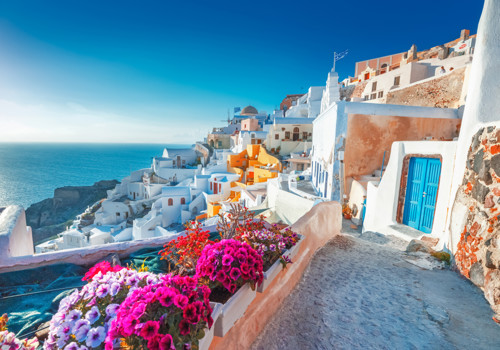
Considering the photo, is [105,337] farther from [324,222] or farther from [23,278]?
[324,222]

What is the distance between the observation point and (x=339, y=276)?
402cm

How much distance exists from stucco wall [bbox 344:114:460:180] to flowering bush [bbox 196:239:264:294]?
9.56 m

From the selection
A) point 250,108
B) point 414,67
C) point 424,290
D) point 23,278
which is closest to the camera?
point 23,278

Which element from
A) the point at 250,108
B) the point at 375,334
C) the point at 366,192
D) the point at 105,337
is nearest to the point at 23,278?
the point at 105,337

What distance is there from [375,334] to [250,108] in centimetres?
6050

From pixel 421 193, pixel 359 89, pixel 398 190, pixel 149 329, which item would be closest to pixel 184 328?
pixel 149 329

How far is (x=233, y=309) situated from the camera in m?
2.05

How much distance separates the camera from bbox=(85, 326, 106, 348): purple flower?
1.49m

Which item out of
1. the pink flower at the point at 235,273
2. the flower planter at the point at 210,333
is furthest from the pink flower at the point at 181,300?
the pink flower at the point at 235,273

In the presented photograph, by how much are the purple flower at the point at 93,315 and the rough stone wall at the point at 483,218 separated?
4.68 m

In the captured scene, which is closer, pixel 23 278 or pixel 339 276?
pixel 23 278

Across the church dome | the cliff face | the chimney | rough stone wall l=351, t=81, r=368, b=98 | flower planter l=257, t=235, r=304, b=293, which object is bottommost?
the cliff face

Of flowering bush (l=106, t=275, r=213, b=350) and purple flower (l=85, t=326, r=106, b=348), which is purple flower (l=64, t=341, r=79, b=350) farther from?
flowering bush (l=106, t=275, r=213, b=350)

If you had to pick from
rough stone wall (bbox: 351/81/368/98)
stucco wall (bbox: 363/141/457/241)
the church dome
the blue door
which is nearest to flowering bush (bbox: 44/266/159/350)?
stucco wall (bbox: 363/141/457/241)
